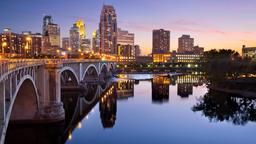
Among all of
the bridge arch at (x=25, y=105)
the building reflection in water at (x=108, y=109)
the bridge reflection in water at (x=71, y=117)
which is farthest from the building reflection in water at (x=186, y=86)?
the bridge arch at (x=25, y=105)

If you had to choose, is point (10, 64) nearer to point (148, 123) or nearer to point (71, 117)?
point (71, 117)

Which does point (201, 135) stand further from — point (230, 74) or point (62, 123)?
point (230, 74)

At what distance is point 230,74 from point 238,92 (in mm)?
12060

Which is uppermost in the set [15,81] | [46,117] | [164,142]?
[15,81]

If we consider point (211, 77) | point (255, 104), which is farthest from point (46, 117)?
point (211, 77)

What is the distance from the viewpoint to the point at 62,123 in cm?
3906

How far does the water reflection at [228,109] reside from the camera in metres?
48.0

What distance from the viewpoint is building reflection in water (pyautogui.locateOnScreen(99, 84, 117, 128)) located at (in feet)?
152

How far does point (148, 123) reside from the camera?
45.5 meters

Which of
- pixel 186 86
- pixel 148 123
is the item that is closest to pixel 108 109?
pixel 148 123

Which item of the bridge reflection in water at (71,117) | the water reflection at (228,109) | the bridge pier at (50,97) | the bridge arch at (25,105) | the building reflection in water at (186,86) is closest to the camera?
the bridge reflection in water at (71,117)

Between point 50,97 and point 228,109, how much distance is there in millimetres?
34859

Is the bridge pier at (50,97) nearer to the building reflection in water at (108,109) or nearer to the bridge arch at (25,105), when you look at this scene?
the bridge arch at (25,105)

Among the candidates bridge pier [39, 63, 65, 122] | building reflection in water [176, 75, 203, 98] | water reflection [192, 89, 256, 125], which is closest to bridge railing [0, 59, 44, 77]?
bridge pier [39, 63, 65, 122]
